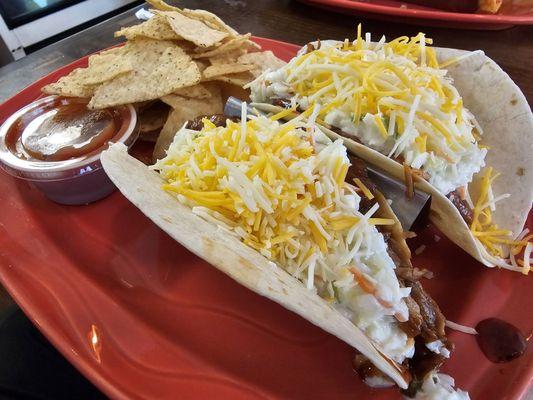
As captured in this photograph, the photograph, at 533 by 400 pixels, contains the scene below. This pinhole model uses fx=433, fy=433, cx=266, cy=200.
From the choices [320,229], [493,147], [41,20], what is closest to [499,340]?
[320,229]

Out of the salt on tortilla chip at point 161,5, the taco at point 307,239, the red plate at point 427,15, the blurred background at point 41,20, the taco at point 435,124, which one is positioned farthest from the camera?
the blurred background at point 41,20

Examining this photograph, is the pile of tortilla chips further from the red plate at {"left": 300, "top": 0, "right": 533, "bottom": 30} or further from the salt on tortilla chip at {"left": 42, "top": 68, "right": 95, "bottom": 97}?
the red plate at {"left": 300, "top": 0, "right": 533, "bottom": 30}

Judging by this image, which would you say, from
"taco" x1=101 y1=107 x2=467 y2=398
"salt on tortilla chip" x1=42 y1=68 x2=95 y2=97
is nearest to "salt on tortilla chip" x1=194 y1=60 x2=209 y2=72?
"salt on tortilla chip" x1=42 y1=68 x2=95 y2=97

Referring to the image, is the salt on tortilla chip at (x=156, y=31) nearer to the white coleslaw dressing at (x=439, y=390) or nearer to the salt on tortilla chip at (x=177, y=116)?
the salt on tortilla chip at (x=177, y=116)

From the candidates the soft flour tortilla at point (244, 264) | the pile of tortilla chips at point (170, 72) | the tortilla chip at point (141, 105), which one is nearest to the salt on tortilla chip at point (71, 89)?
the pile of tortilla chips at point (170, 72)

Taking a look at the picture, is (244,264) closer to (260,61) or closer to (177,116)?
(177,116)
